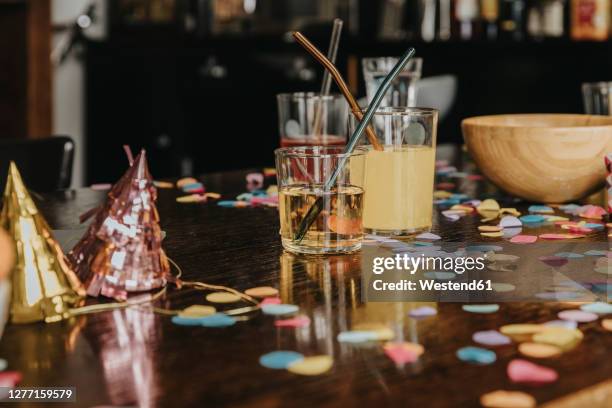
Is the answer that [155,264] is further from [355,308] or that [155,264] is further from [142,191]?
[355,308]

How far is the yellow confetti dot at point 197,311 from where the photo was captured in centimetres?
73

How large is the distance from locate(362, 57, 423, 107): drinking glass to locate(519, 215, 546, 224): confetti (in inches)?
15.5

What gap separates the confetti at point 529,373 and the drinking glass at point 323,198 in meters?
0.33

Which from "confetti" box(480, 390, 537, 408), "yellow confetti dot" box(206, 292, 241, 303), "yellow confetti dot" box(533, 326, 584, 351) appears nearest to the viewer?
"confetti" box(480, 390, 537, 408)

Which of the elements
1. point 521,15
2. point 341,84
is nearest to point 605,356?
point 341,84

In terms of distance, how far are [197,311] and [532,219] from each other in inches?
21.0

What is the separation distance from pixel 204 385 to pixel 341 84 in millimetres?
481

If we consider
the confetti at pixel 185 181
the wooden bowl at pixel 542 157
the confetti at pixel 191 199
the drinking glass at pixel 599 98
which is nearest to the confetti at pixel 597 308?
the wooden bowl at pixel 542 157

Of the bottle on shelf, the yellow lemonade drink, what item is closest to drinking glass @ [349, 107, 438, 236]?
the yellow lemonade drink

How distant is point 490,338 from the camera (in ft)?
2.24

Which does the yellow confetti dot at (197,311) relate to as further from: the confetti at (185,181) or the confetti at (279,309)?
the confetti at (185,181)

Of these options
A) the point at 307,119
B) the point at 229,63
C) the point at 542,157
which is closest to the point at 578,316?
the point at 542,157

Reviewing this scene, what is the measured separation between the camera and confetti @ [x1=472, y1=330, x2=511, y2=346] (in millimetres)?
674

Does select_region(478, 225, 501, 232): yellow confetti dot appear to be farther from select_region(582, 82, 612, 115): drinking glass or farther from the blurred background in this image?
the blurred background
